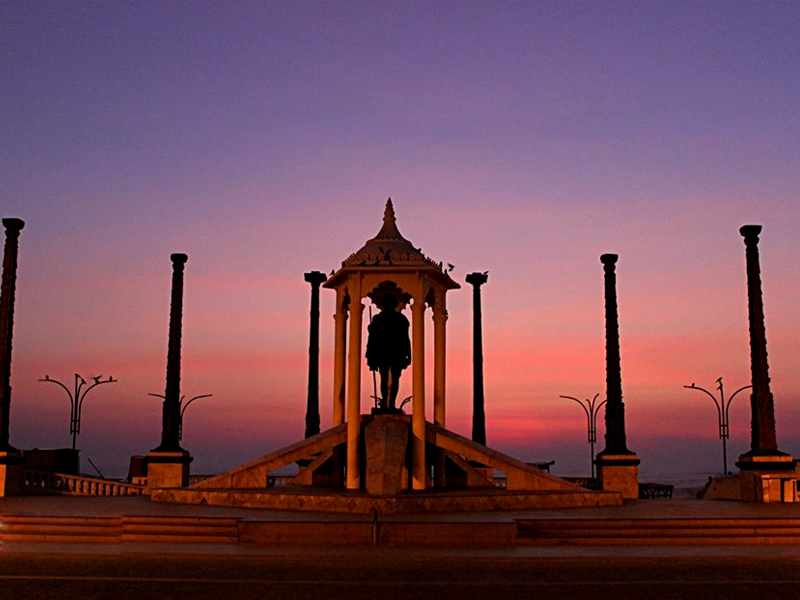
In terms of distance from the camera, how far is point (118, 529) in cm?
1820

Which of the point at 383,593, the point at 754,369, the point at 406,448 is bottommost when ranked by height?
the point at 383,593

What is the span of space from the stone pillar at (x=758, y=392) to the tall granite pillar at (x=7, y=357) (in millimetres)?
21258

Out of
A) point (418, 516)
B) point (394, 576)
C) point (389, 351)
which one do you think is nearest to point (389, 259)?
point (389, 351)

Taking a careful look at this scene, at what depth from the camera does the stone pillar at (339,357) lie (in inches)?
1091

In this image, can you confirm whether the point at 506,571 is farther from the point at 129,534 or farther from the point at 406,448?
the point at 406,448

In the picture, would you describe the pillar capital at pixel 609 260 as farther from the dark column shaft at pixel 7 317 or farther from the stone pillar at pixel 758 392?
the dark column shaft at pixel 7 317

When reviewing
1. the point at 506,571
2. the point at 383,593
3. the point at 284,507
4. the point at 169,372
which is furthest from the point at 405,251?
the point at 383,593

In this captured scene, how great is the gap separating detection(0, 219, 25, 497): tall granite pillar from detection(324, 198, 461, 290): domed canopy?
34.2ft

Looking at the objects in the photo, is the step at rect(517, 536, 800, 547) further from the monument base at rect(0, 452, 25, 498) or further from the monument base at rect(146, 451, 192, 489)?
the monument base at rect(0, 452, 25, 498)

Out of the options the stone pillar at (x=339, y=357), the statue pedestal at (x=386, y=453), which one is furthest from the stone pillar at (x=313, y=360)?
the statue pedestal at (x=386, y=453)

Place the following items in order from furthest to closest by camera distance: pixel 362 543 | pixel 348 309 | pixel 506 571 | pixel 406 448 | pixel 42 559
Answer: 1. pixel 348 309
2. pixel 406 448
3. pixel 362 543
4. pixel 42 559
5. pixel 506 571

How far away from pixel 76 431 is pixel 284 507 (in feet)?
89.5

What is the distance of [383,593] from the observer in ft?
40.6

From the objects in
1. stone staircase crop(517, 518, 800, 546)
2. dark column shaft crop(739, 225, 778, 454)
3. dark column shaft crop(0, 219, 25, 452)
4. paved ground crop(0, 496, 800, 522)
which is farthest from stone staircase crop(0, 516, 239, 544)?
dark column shaft crop(739, 225, 778, 454)
